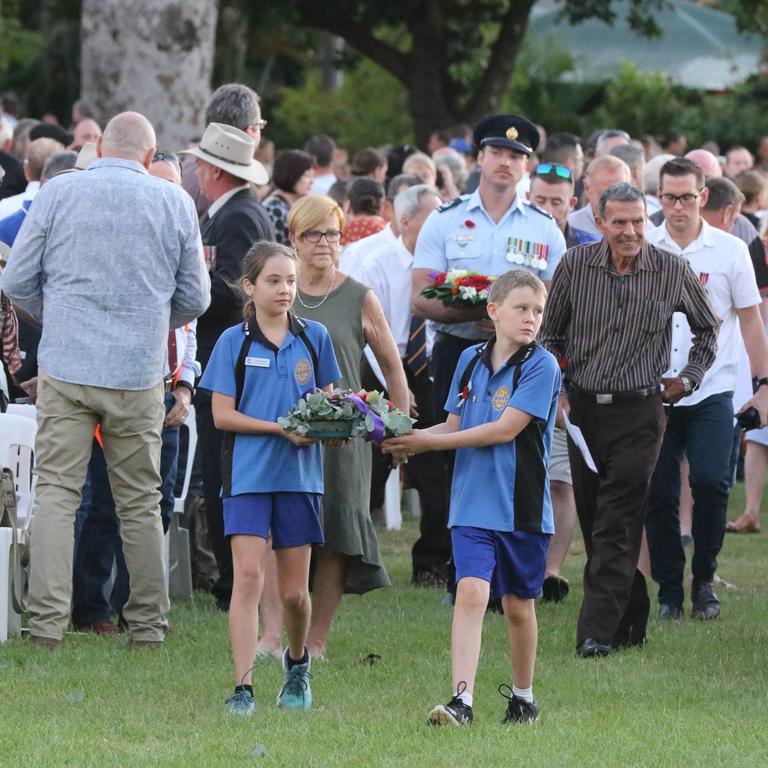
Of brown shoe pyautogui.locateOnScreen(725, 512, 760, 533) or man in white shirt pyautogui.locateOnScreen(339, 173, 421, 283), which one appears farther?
brown shoe pyautogui.locateOnScreen(725, 512, 760, 533)

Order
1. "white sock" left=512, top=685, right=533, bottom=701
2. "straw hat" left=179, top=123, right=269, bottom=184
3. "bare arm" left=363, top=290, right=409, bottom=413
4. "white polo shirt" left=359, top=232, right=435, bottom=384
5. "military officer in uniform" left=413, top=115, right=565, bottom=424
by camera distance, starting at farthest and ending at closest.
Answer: "white polo shirt" left=359, top=232, right=435, bottom=384 < "military officer in uniform" left=413, top=115, right=565, bottom=424 < "straw hat" left=179, top=123, right=269, bottom=184 < "bare arm" left=363, top=290, right=409, bottom=413 < "white sock" left=512, top=685, right=533, bottom=701

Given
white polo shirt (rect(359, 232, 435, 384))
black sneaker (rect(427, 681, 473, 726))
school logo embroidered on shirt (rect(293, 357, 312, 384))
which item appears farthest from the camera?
white polo shirt (rect(359, 232, 435, 384))

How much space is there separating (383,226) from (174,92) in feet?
24.5

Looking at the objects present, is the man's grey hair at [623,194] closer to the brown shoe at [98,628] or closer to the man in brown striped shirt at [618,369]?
the man in brown striped shirt at [618,369]

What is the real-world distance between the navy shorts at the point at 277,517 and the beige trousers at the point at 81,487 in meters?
1.24

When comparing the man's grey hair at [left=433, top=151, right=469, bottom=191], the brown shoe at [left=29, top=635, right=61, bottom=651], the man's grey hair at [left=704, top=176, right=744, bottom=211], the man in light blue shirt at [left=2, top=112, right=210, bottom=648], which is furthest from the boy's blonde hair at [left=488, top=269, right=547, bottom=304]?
Answer: the man's grey hair at [left=433, top=151, right=469, bottom=191]

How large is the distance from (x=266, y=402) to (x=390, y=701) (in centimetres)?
131

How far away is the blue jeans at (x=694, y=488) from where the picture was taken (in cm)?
902

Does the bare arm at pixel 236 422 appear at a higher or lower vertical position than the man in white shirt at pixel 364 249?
lower

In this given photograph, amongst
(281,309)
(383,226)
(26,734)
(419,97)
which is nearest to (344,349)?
(281,309)

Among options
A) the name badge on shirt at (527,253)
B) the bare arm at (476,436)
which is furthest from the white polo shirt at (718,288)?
the bare arm at (476,436)

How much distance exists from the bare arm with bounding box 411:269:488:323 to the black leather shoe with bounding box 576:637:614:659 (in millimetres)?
1764

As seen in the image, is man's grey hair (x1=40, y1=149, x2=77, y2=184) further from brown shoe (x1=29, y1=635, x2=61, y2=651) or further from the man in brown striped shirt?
the man in brown striped shirt

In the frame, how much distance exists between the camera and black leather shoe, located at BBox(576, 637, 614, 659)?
7910 mm
